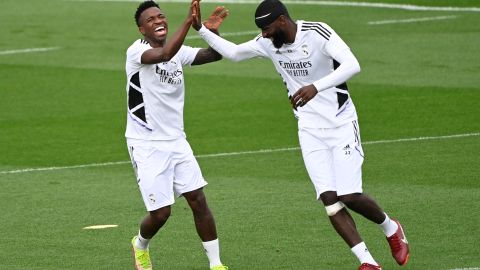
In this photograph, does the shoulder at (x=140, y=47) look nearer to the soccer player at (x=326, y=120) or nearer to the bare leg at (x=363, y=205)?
the soccer player at (x=326, y=120)

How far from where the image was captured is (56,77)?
27.8 m

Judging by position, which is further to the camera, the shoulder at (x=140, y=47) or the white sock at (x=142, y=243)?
the white sock at (x=142, y=243)

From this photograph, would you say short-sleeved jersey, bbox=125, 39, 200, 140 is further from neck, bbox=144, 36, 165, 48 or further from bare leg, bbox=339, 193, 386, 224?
bare leg, bbox=339, 193, 386, 224

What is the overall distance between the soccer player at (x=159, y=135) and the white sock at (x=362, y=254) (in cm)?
131

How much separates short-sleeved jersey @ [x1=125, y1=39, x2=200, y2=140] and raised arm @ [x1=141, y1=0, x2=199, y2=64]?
21 centimetres

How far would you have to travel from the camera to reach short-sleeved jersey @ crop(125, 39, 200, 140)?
41.0ft

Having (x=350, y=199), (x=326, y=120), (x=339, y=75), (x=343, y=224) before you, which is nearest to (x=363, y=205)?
(x=350, y=199)

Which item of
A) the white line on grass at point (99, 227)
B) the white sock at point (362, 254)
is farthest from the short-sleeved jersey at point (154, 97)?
the white line on grass at point (99, 227)

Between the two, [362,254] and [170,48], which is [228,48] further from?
[362,254]

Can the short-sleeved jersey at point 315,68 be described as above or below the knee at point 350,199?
above

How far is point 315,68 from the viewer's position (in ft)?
40.1

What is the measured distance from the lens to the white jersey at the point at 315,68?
12.2m

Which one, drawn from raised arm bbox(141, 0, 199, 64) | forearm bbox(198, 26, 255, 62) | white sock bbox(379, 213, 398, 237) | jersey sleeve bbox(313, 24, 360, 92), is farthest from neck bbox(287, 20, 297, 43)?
white sock bbox(379, 213, 398, 237)

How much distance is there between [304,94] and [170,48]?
123cm
